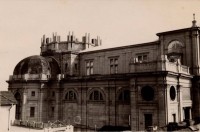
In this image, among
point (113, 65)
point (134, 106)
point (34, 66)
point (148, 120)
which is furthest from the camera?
point (34, 66)

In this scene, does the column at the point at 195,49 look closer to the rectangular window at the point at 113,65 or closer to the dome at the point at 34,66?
the rectangular window at the point at 113,65

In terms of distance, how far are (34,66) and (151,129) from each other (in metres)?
25.3

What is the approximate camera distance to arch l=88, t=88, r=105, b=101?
3412 centimetres

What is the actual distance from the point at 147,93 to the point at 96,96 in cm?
908

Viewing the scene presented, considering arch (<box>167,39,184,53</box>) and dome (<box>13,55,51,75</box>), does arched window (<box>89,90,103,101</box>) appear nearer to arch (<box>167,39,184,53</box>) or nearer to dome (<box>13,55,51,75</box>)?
dome (<box>13,55,51,75</box>)

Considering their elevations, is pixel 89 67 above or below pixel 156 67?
above

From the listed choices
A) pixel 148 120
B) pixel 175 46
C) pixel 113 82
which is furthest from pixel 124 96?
pixel 175 46

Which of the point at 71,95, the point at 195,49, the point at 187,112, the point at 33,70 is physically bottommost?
the point at 187,112

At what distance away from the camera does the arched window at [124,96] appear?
102 ft

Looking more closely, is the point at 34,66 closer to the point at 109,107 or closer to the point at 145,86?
the point at 109,107

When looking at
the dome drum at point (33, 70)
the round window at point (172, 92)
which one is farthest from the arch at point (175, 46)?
the dome drum at point (33, 70)

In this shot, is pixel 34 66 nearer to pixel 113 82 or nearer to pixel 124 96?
pixel 113 82

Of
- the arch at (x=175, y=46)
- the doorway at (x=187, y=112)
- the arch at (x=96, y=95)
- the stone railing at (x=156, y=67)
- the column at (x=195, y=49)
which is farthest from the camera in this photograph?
the arch at (x=96, y=95)

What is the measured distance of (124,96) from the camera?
104ft
